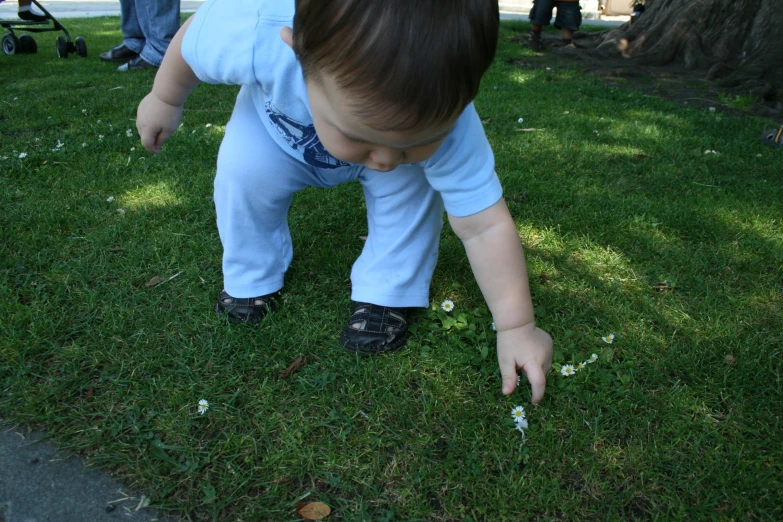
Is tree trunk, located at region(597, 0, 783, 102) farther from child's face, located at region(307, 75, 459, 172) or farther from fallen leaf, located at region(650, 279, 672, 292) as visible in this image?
child's face, located at region(307, 75, 459, 172)

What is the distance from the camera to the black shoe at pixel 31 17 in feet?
22.4

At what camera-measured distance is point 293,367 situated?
186 centimetres

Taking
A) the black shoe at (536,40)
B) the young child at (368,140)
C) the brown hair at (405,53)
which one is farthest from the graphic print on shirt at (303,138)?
the black shoe at (536,40)

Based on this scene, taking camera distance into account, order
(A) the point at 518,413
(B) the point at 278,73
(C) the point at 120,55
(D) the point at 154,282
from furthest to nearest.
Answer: (C) the point at 120,55
(D) the point at 154,282
(A) the point at 518,413
(B) the point at 278,73

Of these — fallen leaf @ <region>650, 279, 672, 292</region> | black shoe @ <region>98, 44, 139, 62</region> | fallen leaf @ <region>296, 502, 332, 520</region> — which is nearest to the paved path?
fallen leaf @ <region>296, 502, 332, 520</region>

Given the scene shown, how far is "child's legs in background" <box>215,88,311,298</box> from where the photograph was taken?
1.89m

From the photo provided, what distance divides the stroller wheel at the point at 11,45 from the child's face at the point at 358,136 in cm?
683

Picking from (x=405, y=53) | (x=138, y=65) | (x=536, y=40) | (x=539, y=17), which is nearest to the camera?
(x=405, y=53)

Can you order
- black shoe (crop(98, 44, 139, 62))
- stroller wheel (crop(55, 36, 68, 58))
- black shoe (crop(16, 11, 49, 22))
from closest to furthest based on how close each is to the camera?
black shoe (crop(98, 44, 139, 62)) < stroller wheel (crop(55, 36, 68, 58)) < black shoe (crop(16, 11, 49, 22))

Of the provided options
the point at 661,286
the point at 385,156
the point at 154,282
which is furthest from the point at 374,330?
the point at 661,286

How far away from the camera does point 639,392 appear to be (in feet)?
5.85

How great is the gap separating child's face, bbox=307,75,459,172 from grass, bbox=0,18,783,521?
0.72m

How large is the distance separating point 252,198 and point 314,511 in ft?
3.16

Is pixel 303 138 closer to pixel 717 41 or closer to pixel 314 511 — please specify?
pixel 314 511
